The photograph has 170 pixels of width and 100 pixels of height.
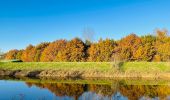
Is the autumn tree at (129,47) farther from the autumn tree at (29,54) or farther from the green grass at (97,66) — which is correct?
the autumn tree at (29,54)

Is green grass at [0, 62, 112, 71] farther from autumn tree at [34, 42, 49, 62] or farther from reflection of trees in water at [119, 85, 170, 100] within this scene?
autumn tree at [34, 42, 49, 62]

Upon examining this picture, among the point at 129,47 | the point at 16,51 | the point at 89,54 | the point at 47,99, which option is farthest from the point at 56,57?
the point at 47,99

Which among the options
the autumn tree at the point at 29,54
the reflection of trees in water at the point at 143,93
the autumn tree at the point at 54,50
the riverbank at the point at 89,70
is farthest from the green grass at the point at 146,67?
the autumn tree at the point at 29,54

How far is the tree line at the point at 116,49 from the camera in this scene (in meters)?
67.7

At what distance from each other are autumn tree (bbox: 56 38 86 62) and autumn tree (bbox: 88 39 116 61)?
2467mm

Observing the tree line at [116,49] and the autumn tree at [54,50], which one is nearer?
the tree line at [116,49]

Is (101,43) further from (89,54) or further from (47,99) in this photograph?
(47,99)

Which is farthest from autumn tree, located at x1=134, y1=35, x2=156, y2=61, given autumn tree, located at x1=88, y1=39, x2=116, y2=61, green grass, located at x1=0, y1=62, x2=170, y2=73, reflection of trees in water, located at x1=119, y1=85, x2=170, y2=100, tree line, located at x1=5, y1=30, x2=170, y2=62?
reflection of trees in water, located at x1=119, y1=85, x2=170, y2=100

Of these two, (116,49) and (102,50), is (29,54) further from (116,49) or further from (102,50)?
(116,49)

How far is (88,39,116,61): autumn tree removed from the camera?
7188cm

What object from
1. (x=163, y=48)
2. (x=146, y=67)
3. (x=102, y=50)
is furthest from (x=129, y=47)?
(x=146, y=67)

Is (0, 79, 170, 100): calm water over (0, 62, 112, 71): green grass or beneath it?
beneath

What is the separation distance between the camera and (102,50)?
72.5 metres

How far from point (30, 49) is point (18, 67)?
143ft
